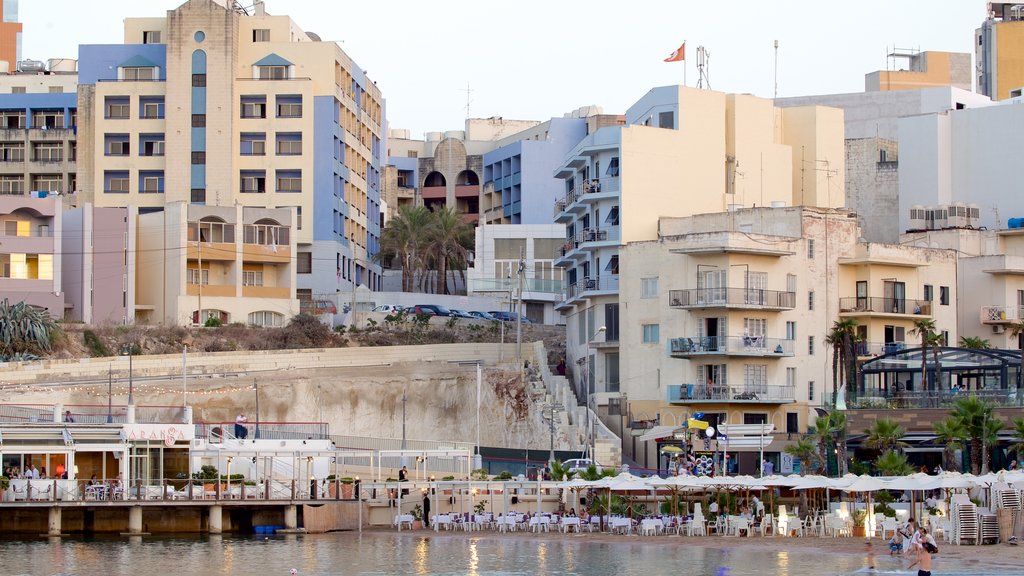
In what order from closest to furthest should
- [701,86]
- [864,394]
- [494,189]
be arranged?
1. [864,394]
2. [701,86]
3. [494,189]

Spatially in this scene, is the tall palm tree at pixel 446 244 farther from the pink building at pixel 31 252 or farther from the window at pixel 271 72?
the pink building at pixel 31 252

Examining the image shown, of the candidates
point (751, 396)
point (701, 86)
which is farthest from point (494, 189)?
point (751, 396)

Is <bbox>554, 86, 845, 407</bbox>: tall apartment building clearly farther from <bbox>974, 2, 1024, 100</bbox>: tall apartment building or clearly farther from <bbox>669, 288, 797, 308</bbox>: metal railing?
<bbox>974, 2, 1024, 100</bbox>: tall apartment building

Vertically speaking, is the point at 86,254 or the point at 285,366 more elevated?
the point at 86,254

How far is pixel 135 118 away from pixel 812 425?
5528 centimetres

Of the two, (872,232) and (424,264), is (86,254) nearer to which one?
(424,264)

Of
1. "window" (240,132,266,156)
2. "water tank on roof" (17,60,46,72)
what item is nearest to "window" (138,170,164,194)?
"window" (240,132,266,156)

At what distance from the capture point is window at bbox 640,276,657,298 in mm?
82812

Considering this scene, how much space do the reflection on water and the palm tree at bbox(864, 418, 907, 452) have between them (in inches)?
509

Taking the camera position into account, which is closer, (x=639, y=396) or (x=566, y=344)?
(x=639, y=396)

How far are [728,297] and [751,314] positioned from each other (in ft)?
5.91

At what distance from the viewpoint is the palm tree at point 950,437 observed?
62.9m

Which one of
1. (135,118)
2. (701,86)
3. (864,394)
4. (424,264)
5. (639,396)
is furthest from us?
(424,264)

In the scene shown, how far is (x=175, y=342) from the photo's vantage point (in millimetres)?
93438
